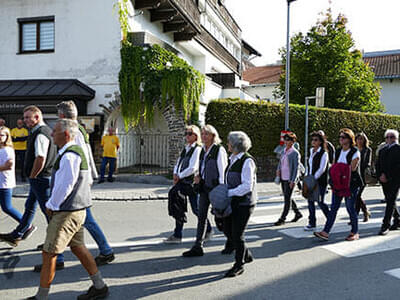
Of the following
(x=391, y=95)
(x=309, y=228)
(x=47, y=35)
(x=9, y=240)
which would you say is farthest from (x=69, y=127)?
(x=391, y=95)

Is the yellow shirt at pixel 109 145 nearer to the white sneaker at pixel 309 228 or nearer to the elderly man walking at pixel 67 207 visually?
the white sneaker at pixel 309 228

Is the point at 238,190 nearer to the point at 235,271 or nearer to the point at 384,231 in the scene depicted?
the point at 235,271

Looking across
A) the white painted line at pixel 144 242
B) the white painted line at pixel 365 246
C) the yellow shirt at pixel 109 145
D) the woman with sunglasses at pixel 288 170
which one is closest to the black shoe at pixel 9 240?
the white painted line at pixel 144 242

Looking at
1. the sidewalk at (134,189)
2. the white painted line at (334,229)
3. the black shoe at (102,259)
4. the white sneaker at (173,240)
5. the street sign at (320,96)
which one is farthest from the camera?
the street sign at (320,96)

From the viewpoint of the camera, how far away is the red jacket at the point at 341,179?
5.70 meters

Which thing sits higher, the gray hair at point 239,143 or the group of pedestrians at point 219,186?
the gray hair at point 239,143

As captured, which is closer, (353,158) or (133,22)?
(353,158)

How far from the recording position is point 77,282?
4.04m


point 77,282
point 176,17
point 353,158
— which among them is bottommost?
point 77,282

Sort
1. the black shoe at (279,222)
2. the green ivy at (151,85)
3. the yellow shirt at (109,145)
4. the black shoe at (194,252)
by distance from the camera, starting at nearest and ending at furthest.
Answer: the black shoe at (194,252) → the black shoe at (279,222) → the yellow shirt at (109,145) → the green ivy at (151,85)

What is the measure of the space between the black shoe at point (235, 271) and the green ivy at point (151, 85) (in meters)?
8.86

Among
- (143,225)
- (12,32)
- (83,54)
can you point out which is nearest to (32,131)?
(143,225)

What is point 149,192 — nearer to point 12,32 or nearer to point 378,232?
point 378,232

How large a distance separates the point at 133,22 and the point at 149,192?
24.3 ft
